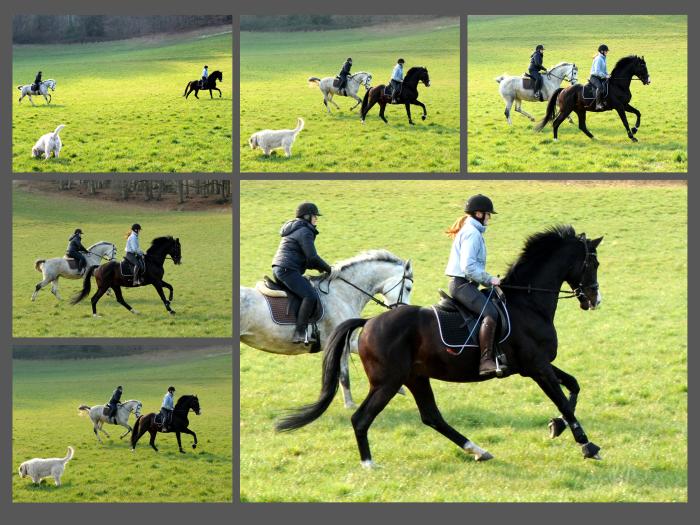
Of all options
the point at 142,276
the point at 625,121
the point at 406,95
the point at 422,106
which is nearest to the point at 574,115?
the point at 625,121

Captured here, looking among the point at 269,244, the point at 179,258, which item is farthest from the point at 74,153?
the point at 269,244

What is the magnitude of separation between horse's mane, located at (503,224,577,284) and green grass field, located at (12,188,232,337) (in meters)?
4.20

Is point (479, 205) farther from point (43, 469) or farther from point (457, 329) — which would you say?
point (43, 469)

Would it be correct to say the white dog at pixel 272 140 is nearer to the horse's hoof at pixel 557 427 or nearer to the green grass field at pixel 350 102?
the green grass field at pixel 350 102

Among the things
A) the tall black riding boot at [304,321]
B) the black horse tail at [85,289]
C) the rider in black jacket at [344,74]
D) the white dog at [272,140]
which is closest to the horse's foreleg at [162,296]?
the black horse tail at [85,289]

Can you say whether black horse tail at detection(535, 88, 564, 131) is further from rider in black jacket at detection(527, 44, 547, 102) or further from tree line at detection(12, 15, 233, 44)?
tree line at detection(12, 15, 233, 44)

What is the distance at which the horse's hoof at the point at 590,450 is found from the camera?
15.5m

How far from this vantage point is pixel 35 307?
18344 millimetres

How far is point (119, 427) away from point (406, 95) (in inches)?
272

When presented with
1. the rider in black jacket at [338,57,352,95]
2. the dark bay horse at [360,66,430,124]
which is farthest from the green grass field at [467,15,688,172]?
the rider in black jacket at [338,57,352,95]

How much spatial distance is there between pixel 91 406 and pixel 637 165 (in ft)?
28.1

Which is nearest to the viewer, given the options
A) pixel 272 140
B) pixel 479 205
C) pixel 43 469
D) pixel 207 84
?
pixel 479 205

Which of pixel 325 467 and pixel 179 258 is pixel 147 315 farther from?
pixel 325 467

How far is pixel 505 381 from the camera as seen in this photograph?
62.0 ft
